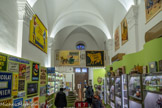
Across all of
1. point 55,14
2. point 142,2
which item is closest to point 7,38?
point 142,2

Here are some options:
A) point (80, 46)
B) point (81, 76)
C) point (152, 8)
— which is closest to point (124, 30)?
point (152, 8)

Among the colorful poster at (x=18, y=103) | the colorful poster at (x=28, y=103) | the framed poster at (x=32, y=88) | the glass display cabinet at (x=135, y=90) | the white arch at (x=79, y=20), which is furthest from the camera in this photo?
the white arch at (x=79, y=20)

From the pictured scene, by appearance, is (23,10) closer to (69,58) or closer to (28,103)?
(28,103)

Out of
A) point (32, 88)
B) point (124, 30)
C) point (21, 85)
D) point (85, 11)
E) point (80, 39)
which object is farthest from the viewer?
point (80, 39)

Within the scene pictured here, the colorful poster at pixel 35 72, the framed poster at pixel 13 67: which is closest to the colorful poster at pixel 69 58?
the colorful poster at pixel 35 72

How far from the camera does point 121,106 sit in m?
6.69

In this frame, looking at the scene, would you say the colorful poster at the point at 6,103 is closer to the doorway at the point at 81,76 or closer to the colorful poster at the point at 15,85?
the colorful poster at the point at 15,85

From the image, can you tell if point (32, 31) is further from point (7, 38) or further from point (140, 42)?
point (140, 42)

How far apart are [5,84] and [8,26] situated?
1.94m

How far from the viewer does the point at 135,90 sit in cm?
517

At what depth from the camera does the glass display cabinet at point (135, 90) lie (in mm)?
4700

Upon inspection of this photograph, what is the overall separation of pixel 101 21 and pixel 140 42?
6222 mm

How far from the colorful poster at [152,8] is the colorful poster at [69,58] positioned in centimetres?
911

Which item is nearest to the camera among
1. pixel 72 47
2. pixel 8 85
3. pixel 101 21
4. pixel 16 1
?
pixel 8 85
